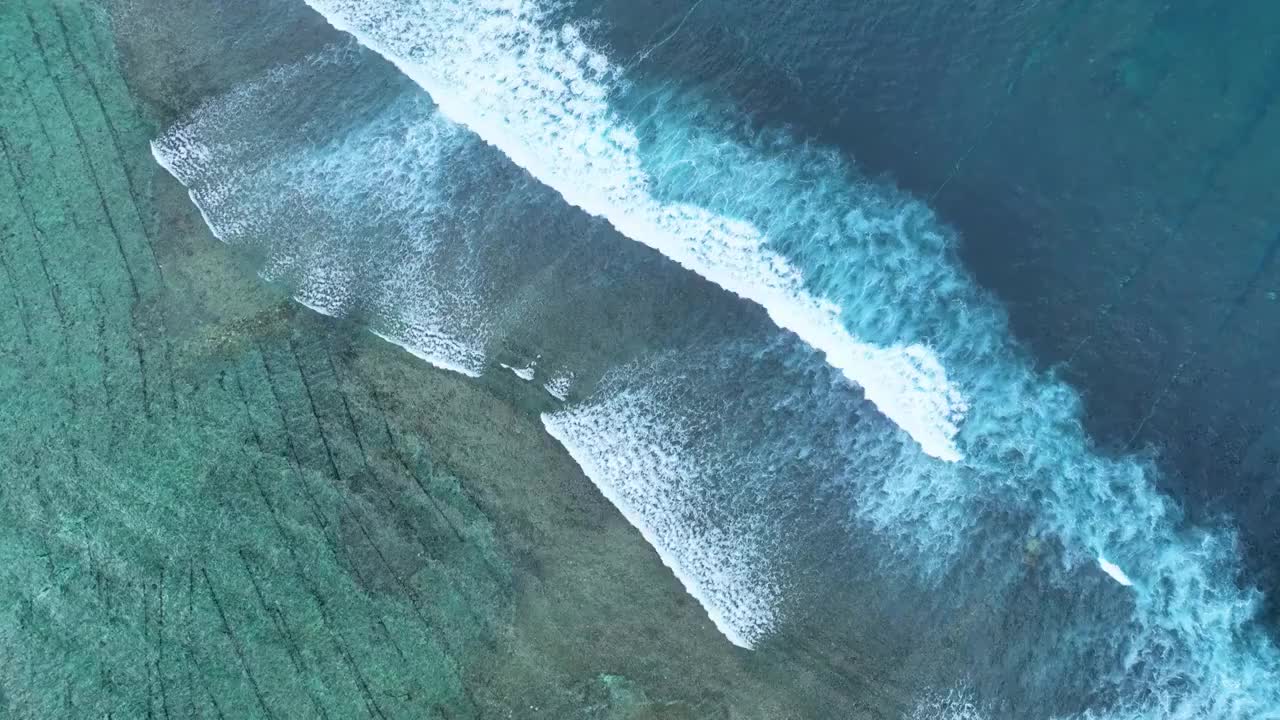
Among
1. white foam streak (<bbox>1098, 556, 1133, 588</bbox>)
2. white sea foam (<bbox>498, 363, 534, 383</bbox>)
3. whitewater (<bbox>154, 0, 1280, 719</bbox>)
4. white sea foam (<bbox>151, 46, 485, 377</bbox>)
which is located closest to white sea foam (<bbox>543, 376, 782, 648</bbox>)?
whitewater (<bbox>154, 0, 1280, 719</bbox>)

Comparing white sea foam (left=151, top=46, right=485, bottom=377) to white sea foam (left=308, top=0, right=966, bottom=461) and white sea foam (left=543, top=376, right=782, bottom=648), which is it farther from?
white sea foam (left=543, top=376, right=782, bottom=648)

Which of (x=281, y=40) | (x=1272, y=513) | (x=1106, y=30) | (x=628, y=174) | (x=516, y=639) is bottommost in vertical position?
(x=516, y=639)

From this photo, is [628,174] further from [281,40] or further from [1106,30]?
[1106,30]

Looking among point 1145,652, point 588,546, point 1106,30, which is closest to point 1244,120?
point 1106,30

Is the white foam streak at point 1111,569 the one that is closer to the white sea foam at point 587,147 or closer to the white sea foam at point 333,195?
the white sea foam at point 587,147

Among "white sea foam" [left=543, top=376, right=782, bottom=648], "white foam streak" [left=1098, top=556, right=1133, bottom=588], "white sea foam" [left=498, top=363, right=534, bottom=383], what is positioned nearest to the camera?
"white sea foam" [left=543, top=376, right=782, bottom=648]

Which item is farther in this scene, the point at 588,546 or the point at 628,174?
the point at 628,174

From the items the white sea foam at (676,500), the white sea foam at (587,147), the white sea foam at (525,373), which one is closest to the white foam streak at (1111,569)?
the white sea foam at (587,147)
